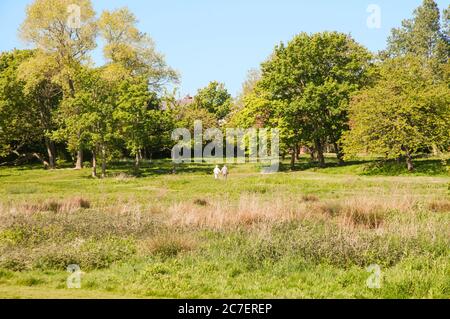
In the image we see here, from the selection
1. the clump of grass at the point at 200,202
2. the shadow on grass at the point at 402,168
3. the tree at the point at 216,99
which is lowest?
the clump of grass at the point at 200,202

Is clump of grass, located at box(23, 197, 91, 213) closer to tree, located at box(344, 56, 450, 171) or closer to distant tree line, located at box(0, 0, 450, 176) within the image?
distant tree line, located at box(0, 0, 450, 176)

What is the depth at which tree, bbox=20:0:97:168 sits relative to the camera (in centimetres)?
4653

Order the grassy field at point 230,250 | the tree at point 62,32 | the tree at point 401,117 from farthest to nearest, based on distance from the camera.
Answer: the tree at point 62,32
the tree at point 401,117
the grassy field at point 230,250

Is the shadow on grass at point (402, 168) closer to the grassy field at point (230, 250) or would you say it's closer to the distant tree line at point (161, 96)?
the distant tree line at point (161, 96)

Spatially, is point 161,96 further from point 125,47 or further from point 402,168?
point 402,168

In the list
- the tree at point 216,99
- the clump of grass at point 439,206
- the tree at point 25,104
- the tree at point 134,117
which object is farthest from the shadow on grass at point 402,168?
the tree at point 216,99

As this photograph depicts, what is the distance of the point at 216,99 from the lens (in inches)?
3438

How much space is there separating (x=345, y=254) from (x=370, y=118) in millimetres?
31847

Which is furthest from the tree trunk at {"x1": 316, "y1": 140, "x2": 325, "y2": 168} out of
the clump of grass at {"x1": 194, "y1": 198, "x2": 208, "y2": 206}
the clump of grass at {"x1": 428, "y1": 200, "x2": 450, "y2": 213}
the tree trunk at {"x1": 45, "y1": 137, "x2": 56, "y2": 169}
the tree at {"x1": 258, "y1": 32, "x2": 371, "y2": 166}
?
the tree trunk at {"x1": 45, "y1": 137, "x2": 56, "y2": 169}

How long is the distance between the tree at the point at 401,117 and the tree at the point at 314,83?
4990 mm

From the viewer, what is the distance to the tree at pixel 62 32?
46.5m

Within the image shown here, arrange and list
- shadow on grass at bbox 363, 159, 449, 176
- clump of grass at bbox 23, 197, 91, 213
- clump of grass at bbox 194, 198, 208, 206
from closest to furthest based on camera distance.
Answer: clump of grass at bbox 23, 197, 91, 213 → clump of grass at bbox 194, 198, 208, 206 → shadow on grass at bbox 363, 159, 449, 176

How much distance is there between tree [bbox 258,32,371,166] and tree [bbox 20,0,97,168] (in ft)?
64.4
